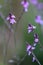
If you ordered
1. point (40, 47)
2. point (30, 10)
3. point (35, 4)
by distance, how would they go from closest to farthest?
point (40, 47) < point (30, 10) < point (35, 4)

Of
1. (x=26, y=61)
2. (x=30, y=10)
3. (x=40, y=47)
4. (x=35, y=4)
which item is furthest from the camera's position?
(x=35, y=4)

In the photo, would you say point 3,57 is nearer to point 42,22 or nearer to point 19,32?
point 19,32

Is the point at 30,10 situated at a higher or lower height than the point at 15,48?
higher

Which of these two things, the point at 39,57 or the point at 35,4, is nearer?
the point at 39,57

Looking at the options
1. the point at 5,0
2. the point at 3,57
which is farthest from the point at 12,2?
the point at 3,57

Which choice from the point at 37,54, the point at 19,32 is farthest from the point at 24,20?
the point at 37,54

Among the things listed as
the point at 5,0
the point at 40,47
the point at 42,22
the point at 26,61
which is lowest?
the point at 26,61

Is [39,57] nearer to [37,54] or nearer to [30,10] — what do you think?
[37,54]

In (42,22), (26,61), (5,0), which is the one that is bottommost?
(26,61)

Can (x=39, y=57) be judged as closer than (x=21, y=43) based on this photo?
Yes
